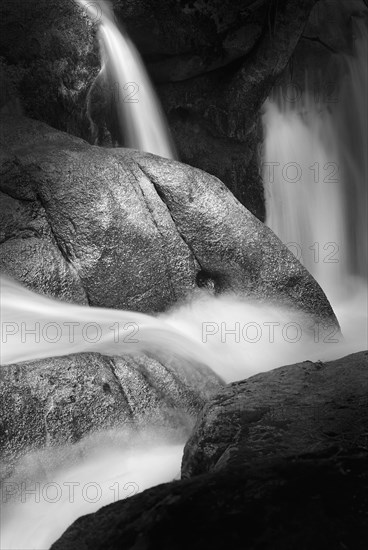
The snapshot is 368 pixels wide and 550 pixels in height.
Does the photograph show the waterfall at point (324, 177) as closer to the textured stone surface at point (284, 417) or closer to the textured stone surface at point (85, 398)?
the textured stone surface at point (85, 398)

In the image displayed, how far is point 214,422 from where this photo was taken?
2494 millimetres

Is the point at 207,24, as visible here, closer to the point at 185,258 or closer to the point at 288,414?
the point at 185,258

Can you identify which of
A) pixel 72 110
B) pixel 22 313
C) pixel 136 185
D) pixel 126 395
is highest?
pixel 72 110

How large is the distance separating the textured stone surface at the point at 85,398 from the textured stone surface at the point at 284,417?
2.70ft

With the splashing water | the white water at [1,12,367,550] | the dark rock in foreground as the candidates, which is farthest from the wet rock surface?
Result: the white water at [1,12,367,550]

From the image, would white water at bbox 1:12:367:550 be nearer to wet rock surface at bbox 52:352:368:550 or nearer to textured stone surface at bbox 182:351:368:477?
textured stone surface at bbox 182:351:368:477

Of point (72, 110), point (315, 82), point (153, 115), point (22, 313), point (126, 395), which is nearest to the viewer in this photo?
point (126, 395)

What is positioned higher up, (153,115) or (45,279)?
(153,115)

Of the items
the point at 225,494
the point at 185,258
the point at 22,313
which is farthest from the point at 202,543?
the point at 185,258

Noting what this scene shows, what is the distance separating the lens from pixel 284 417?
2.38 metres

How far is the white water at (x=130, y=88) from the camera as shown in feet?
21.7

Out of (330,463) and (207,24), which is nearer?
(330,463)

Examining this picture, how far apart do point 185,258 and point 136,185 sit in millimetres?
723

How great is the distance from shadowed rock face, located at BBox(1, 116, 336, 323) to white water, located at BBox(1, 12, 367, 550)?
8.2 inches
